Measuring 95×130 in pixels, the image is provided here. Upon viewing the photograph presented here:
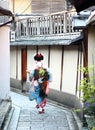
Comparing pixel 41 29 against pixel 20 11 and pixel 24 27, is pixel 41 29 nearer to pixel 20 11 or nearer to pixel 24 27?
pixel 24 27

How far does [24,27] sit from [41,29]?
8.71 feet

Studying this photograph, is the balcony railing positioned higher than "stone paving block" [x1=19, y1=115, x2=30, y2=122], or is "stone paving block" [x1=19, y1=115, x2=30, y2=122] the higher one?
the balcony railing

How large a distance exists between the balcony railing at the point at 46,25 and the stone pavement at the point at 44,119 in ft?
12.0

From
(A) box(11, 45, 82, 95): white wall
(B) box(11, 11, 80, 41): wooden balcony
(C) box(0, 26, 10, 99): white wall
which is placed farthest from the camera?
(B) box(11, 11, 80, 41): wooden balcony

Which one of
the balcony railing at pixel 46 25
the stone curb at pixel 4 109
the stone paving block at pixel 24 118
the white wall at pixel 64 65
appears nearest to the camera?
the stone curb at pixel 4 109

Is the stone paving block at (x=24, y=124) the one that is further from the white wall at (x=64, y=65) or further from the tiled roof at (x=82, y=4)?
the tiled roof at (x=82, y=4)

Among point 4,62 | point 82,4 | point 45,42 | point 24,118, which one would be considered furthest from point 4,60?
point 82,4

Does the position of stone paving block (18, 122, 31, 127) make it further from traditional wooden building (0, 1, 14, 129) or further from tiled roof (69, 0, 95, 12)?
tiled roof (69, 0, 95, 12)

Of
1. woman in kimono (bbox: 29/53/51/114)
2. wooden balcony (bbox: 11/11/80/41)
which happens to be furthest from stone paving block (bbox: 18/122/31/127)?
wooden balcony (bbox: 11/11/80/41)

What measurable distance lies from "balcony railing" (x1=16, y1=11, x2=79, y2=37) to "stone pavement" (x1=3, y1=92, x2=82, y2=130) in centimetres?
365

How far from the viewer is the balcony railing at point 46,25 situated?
16.5m

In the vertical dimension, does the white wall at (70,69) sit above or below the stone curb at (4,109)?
above

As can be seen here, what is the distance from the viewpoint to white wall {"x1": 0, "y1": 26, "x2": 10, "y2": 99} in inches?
564

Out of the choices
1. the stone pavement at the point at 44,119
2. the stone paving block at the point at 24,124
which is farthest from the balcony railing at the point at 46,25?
the stone paving block at the point at 24,124
